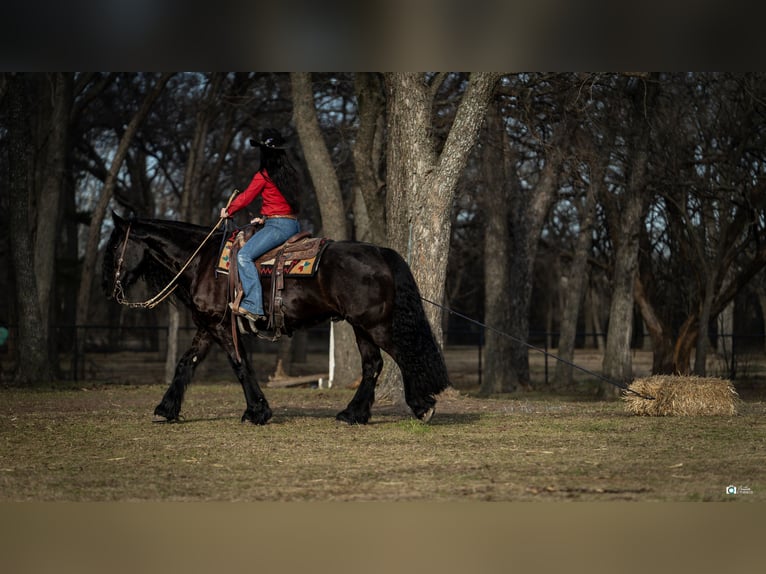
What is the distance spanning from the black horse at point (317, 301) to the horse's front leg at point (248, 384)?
0.4 inches

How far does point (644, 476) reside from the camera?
7938 millimetres

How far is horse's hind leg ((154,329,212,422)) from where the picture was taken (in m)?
11.6

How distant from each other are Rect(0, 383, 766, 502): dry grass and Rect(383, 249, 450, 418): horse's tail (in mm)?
420

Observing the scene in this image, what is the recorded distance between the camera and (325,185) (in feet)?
66.0

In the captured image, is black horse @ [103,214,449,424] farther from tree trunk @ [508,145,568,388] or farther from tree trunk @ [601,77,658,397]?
tree trunk @ [508,145,568,388]

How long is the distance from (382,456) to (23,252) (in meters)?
13.6

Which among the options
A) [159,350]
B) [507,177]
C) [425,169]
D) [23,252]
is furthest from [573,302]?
[159,350]

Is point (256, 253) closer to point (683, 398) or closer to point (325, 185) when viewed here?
point (683, 398)

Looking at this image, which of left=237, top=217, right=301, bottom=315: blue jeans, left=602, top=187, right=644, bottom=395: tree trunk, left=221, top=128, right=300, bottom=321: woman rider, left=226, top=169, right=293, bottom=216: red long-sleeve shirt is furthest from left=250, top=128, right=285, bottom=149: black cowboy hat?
left=602, top=187, right=644, bottom=395: tree trunk

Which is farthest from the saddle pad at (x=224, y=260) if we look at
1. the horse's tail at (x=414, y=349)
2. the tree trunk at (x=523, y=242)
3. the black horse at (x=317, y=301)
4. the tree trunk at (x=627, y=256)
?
the tree trunk at (x=523, y=242)

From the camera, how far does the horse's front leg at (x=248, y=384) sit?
38.0 ft
